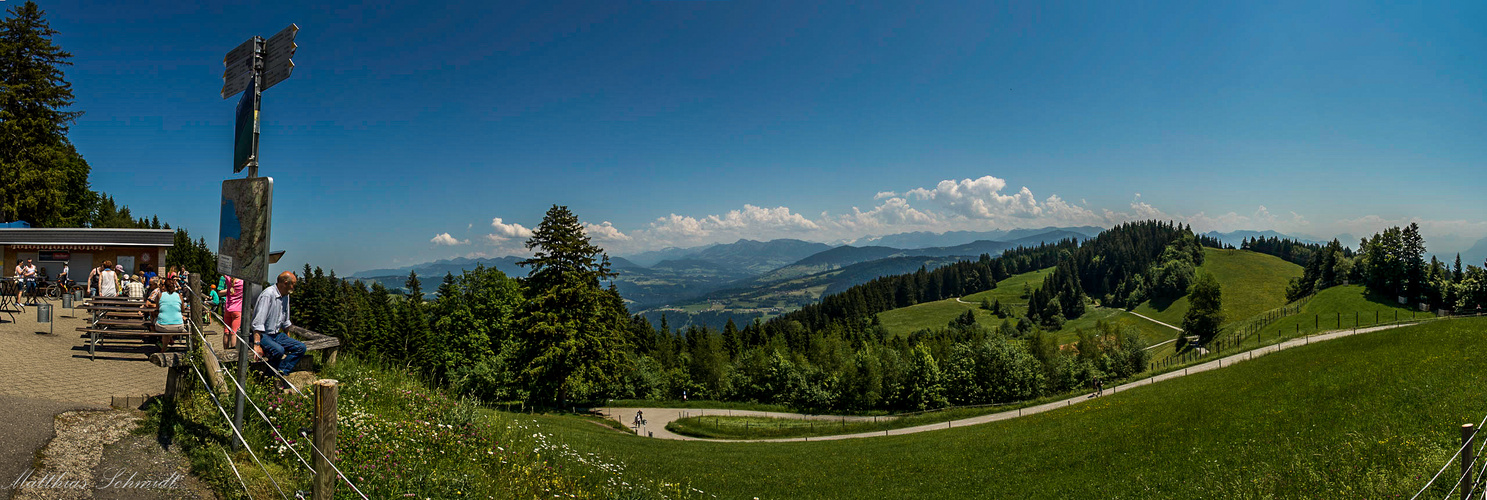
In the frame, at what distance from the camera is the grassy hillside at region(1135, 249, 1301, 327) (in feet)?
396

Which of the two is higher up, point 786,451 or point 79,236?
point 79,236

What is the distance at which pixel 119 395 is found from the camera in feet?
30.3

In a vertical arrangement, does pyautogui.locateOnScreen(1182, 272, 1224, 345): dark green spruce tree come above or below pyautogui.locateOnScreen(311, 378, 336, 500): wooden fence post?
below

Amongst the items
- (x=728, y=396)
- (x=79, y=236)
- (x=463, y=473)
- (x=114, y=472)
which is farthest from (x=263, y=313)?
(x=728, y=396)

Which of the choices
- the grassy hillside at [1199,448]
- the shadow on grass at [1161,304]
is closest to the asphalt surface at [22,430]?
the grassy hillside at [1199,448]

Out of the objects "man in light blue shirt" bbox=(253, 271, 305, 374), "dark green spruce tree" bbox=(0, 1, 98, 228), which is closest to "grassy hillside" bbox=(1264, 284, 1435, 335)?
"man in light blue shirt" bbox=(253, 271, 305, 374)

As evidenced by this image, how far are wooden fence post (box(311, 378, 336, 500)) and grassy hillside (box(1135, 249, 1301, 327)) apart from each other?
481ft

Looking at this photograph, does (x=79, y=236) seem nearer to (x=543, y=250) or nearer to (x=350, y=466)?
(x=543, y=250)

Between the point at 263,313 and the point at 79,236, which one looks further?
the point at 79,236

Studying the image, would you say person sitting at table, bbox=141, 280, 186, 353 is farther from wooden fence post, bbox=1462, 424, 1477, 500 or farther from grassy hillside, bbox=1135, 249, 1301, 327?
grassy hillside, bbox=1135, 249, 1301, 327

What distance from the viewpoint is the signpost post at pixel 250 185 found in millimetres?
6516

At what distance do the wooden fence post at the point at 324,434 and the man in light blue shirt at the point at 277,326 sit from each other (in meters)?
5.00

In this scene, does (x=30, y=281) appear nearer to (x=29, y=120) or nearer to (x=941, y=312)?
(x=29, y=120)

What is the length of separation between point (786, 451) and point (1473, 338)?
87.6ft
